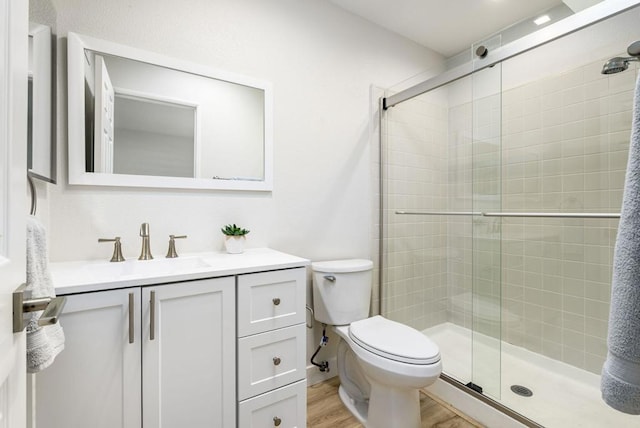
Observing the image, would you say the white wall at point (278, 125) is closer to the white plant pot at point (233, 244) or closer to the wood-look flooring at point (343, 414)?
the white plant pot at point (233, 244)

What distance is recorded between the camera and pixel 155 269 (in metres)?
1.34

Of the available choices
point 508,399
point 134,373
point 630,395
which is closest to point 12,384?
point 134,373

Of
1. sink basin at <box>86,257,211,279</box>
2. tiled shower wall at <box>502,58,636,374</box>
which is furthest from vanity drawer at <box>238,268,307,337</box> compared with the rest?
tiled shower wall at <box>502,58,636,374</box>

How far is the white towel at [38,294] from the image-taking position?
0.67 metres

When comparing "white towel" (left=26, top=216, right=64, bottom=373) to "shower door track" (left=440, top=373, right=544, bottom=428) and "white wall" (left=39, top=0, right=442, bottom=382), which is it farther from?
→ "shower door track" (left=440, top=373, right=544, bottom=428)

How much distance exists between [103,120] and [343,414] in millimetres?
1873

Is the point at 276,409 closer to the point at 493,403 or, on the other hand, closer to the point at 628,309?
the point at 493,403

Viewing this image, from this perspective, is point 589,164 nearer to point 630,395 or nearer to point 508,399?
point 508,399

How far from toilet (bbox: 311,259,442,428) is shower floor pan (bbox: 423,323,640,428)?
0.54 m

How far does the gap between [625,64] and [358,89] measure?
1433 millimetres

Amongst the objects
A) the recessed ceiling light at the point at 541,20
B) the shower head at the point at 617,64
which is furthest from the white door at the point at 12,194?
A: the recessed ceiling light at the point at 541,20

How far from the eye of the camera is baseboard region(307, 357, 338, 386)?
189 centimetres

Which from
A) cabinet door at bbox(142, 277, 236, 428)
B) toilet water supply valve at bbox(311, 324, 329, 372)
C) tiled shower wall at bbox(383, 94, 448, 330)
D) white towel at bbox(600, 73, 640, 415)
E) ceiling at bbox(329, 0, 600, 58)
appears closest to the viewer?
white towel at bbox(600, 73, 640, 415)

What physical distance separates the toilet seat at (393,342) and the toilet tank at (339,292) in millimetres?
107
